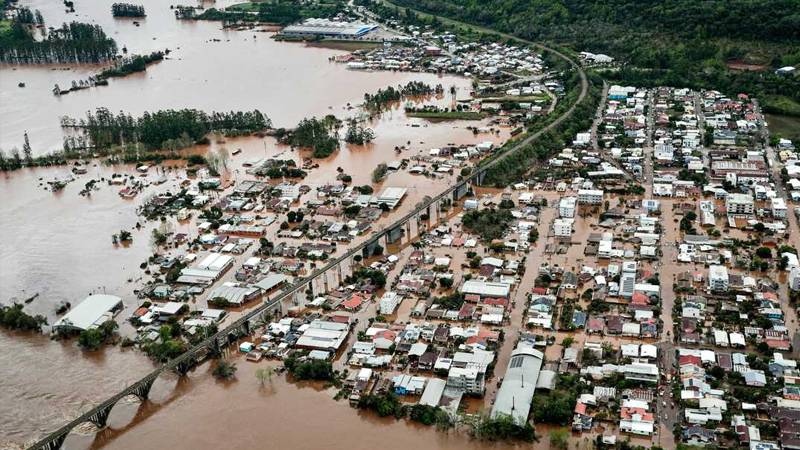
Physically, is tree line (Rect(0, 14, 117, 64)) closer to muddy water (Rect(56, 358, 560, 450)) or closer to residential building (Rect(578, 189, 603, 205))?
residential building (Rect(578, 189, 603, 205))

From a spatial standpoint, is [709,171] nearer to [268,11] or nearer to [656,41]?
[656,41]

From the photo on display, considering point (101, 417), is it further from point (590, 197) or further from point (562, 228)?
point (590, 197)

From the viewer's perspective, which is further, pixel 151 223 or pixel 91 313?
pixel 151 223

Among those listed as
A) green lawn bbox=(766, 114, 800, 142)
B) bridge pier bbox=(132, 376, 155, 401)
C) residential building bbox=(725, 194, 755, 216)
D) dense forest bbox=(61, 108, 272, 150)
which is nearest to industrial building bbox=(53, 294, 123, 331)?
bridge pier bbox=(132, 376, 155, 401)

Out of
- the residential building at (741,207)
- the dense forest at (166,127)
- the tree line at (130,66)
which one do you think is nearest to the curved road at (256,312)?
the residential building at (741,207)

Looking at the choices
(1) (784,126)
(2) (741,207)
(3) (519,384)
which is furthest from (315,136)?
(1) (784,126)
